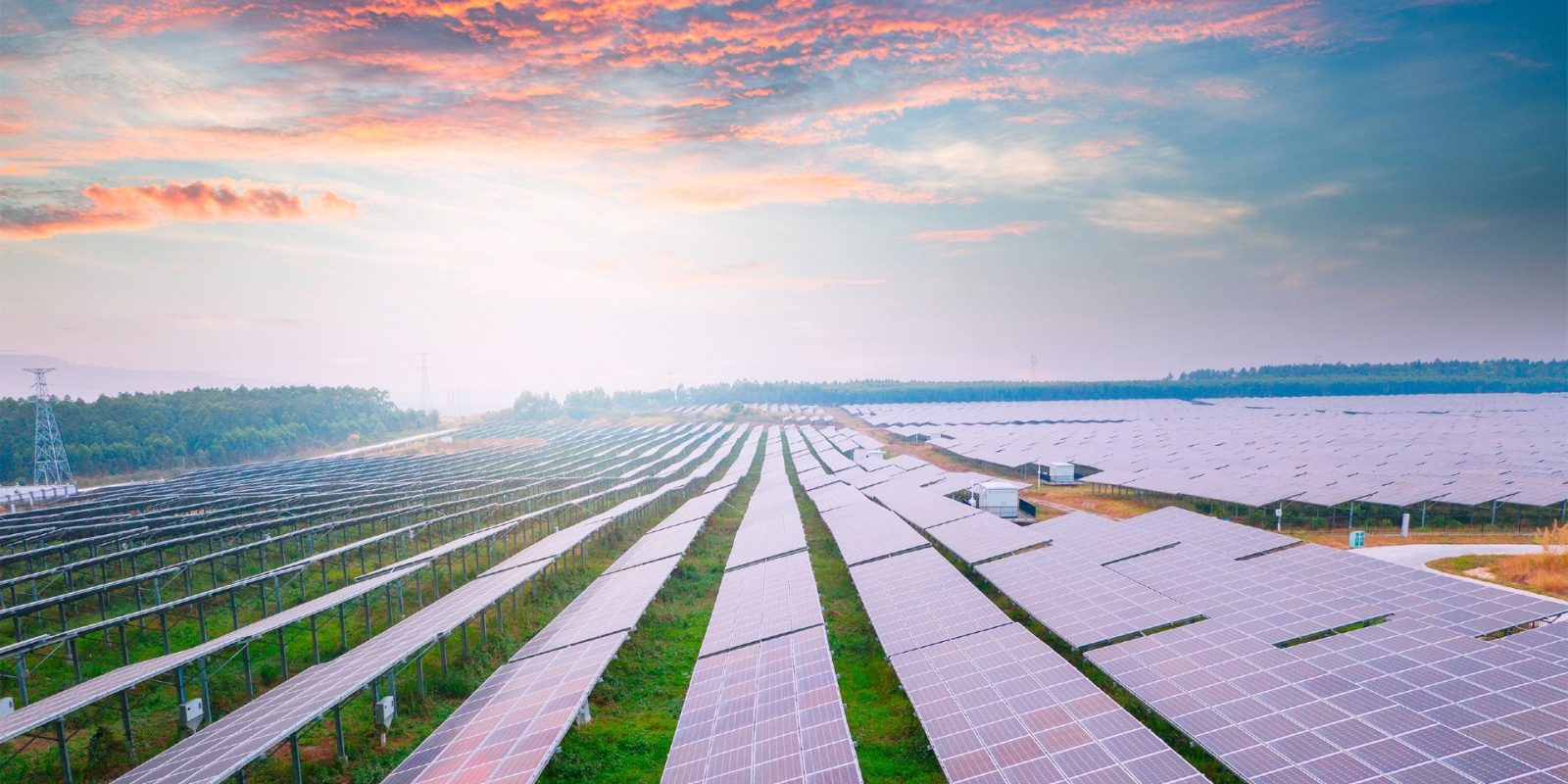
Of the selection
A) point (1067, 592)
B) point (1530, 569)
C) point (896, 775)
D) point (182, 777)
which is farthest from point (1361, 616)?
point (182, 777)

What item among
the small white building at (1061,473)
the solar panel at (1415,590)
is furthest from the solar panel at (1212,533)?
the small white building at (1061,473)

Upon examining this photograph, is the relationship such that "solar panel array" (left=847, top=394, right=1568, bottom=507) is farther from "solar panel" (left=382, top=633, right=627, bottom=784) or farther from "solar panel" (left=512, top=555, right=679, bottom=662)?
"solar panel" (left=382, top=633, right=627, bottom=784)

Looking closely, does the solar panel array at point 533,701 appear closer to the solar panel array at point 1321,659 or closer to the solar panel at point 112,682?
the solar panel at point 112,682

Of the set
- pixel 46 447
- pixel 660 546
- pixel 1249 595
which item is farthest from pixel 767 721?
pixel 46 447

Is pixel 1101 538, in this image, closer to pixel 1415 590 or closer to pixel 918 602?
pixel 1415 590

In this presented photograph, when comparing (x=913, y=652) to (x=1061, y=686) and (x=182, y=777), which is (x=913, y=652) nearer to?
(x=1061, y=686)

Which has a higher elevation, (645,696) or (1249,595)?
(1249,595)
